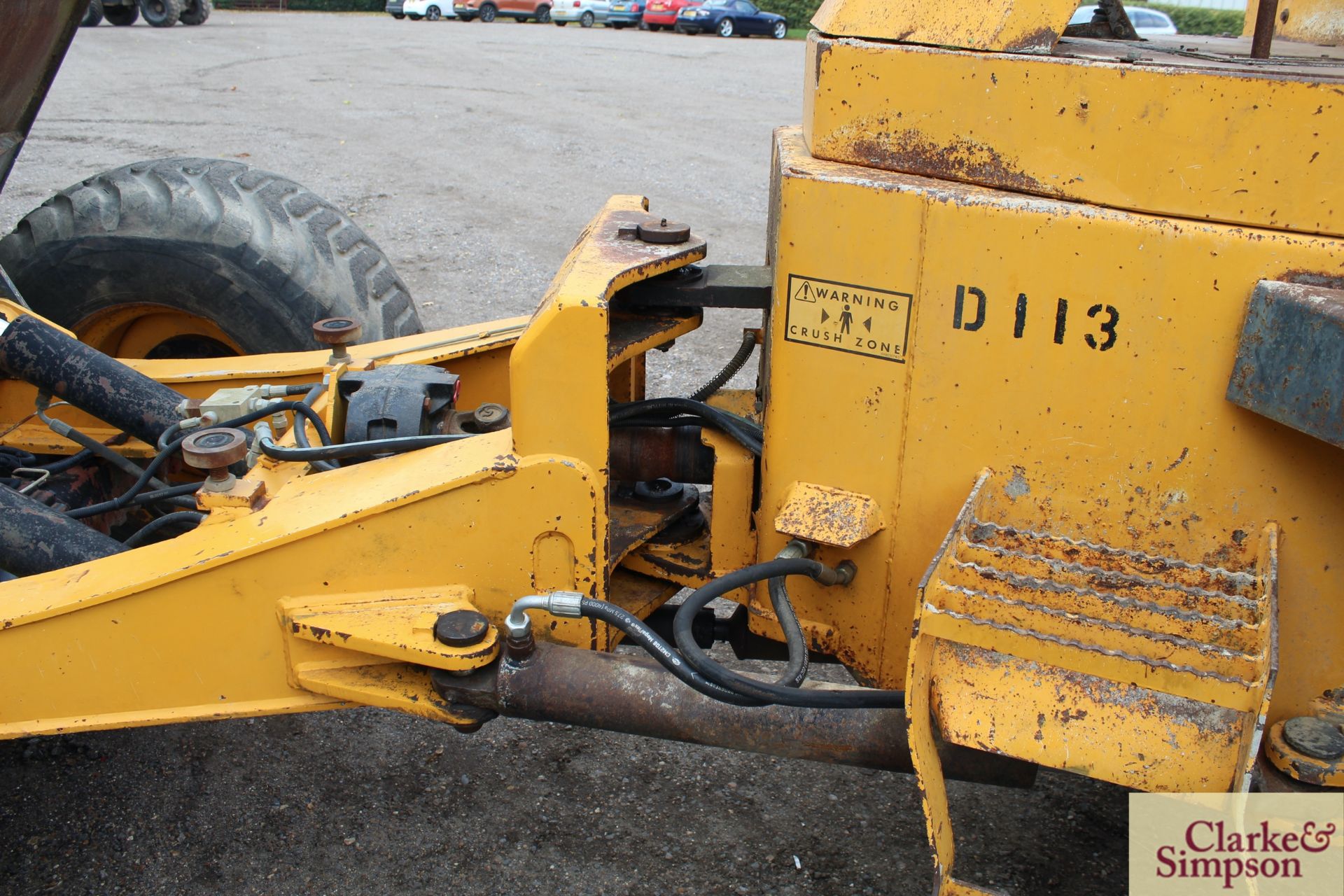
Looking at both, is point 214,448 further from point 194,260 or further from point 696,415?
point 194,260

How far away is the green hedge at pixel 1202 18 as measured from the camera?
22.9m

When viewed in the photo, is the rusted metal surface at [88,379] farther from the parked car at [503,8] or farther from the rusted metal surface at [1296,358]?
the parked car at [503,8]

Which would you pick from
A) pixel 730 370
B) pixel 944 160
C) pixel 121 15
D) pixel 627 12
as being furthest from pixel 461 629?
pixel 627 12

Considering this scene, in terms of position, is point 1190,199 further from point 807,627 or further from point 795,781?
point 795,781

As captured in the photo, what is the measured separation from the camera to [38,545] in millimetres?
2277

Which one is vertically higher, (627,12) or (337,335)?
(627,12)

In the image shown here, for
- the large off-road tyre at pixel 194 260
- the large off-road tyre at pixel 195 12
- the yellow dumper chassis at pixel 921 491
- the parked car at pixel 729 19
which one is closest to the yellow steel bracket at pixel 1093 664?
the yellow dumper chassis at pixel 921 491

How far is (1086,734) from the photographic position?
1.61m

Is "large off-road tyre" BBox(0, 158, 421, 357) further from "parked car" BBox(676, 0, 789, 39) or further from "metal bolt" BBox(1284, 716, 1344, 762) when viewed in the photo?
"parked car" BBox(676, 0, 789, 39)

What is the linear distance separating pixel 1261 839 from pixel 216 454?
1.84 m

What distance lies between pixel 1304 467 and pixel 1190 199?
43 cm

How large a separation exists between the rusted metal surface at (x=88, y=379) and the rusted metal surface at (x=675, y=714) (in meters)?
1.14

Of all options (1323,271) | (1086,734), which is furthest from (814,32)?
(1086,734)

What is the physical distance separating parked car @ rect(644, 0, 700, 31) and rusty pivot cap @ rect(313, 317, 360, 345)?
22.7 metres
